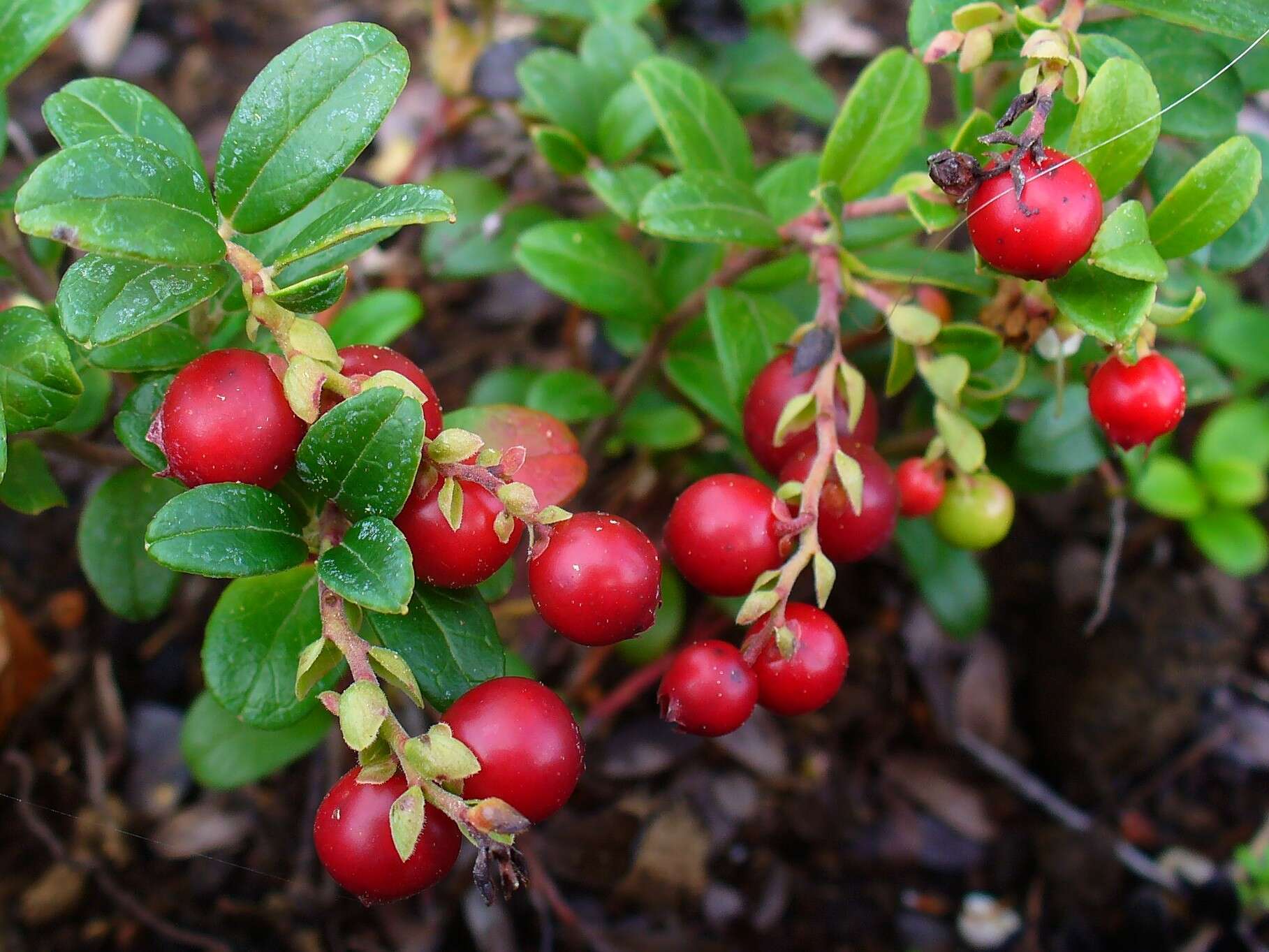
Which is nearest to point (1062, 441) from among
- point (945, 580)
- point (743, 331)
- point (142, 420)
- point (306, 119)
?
point (945, 580)

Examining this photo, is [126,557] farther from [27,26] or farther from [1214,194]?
[1214,194]

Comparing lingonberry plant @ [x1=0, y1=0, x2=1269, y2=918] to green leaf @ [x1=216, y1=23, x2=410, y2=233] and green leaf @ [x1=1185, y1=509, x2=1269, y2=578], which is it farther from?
green leaf @ [x1=1185, y1=509, x2=1269, y2=578]

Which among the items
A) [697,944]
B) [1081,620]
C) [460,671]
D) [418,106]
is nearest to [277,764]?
[460,671]

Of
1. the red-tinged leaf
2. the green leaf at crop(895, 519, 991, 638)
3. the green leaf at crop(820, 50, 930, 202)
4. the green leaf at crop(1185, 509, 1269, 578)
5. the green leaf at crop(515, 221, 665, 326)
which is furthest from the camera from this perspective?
the green leaf at crop(1185, 509, 1269, 578)

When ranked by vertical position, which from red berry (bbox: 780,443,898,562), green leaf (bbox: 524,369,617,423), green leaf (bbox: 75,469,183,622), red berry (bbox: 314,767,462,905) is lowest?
green leaf (bbox: 524,369,617,423)

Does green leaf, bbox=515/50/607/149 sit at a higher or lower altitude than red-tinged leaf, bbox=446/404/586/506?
higher

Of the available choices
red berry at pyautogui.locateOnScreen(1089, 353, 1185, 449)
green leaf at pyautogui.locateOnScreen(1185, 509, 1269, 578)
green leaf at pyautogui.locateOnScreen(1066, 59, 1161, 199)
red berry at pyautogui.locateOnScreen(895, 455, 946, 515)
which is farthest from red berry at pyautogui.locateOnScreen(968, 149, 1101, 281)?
green leaf at pyautogui.locateOnScreen(1185, 509, 1269, 578)
